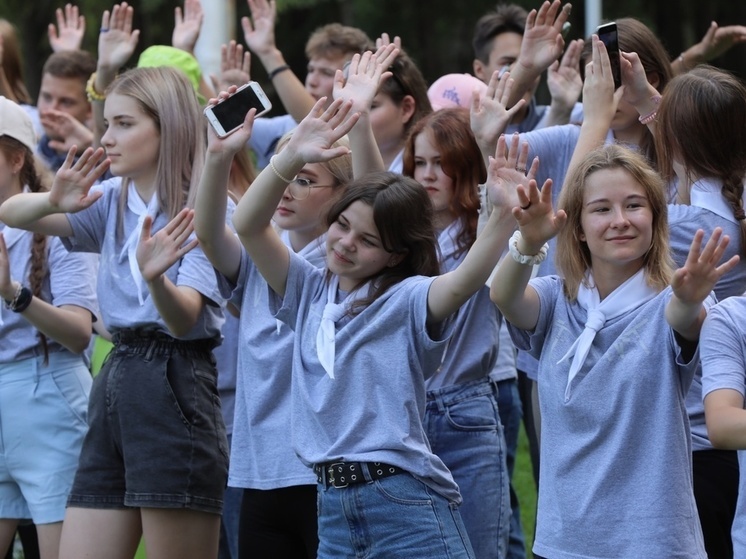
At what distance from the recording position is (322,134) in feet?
11.9

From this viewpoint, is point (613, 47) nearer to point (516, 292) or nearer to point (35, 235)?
point (516, 292)

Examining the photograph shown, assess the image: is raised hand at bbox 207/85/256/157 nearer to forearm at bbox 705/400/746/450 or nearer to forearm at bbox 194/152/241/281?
forearm at bbox 194/152/241/281

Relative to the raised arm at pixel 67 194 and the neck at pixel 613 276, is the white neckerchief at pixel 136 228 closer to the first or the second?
the raised arm at pixel 67 194

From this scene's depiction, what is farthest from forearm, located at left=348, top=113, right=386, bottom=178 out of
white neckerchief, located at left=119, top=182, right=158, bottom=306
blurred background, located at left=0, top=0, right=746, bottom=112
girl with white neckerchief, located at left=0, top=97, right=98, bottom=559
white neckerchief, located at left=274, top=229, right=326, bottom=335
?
blurred background, located at left=0, top=0, right=746, bottom=112

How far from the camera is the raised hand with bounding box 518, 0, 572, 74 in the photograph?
458cm

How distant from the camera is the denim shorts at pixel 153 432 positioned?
413 cm

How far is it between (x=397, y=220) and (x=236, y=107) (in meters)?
0.66

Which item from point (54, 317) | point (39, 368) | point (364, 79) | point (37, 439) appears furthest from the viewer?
point (39, 368)

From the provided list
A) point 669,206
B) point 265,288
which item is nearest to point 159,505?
point 265,288

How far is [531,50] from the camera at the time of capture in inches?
182

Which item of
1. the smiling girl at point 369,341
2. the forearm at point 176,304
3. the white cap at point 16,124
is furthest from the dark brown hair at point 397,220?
the white cap at point 16,124

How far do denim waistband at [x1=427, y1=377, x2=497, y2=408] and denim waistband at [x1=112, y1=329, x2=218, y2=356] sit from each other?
867 mm

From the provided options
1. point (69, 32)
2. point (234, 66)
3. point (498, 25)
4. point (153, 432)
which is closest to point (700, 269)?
point (153, 432)

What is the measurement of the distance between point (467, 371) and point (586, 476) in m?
0.94
